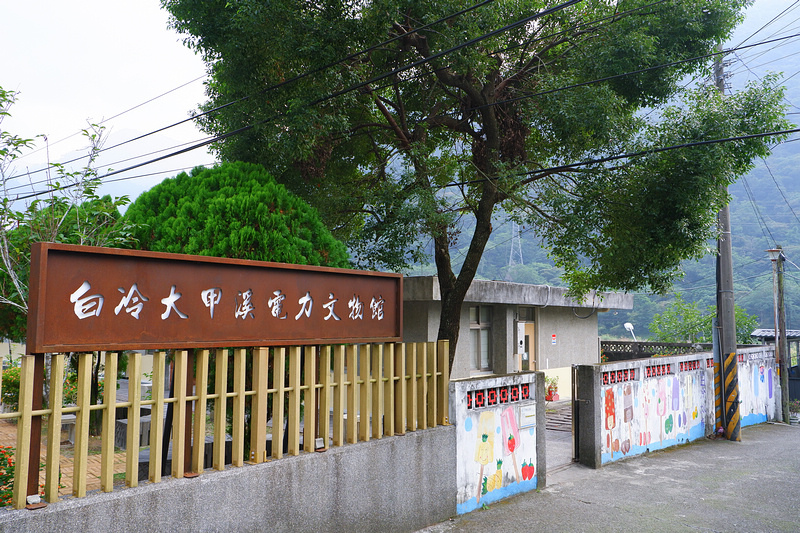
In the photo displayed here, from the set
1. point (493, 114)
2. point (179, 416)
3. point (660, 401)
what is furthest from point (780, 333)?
point (179, 416)

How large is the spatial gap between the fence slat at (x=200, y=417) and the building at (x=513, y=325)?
8.45 metres

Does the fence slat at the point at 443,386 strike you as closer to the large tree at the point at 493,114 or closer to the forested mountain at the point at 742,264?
the large tree at the point at 493,114

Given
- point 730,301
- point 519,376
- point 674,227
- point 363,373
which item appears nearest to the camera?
point 363,373

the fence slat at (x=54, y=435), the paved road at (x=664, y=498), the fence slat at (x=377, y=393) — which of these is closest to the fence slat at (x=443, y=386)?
the fence slat at (x=377, y=393)

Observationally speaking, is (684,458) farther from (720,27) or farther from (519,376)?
(720,27)

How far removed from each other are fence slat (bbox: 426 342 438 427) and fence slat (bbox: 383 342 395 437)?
0.64 metres

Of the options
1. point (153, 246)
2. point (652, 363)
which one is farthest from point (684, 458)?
point (153, 246)

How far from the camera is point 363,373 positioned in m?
6.14

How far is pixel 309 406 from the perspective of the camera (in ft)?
18.0

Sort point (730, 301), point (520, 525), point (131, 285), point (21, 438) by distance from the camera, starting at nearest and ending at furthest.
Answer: point (21, 438) < point (131, 285) < point (520, 525) < point (730, 301)

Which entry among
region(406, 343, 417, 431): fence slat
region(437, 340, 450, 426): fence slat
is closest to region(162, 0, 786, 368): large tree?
region(437, 340, 450, 426): fence slat

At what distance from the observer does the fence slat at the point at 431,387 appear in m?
6.72

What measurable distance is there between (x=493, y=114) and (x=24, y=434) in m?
9.07

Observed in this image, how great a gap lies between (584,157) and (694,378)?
197 inches
